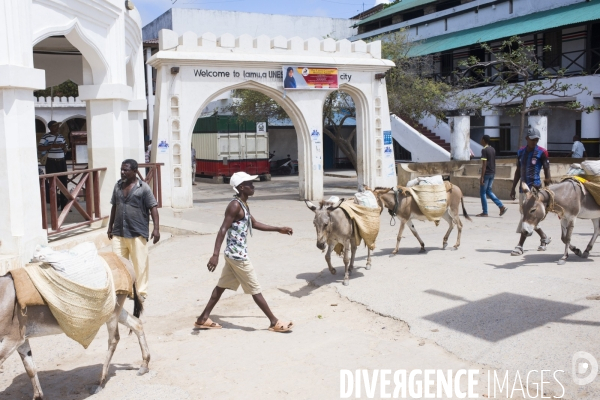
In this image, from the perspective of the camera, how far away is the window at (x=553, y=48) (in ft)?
89.8

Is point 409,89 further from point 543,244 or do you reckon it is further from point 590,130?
point 543,244

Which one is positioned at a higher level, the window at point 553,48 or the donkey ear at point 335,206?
the window at point 553,48

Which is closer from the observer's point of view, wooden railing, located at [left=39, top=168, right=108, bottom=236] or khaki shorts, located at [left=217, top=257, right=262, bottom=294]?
khaki shorts, located at [left=217, top=257, right=262, bottom=294]

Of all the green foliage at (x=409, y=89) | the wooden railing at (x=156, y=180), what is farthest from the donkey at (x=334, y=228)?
the green foliage at (x=409, y=89)

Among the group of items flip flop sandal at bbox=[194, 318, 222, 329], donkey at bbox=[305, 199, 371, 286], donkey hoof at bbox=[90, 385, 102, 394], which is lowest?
donkey hoof at bbox=[90, 385, 102, 394]

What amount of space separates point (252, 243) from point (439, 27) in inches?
999

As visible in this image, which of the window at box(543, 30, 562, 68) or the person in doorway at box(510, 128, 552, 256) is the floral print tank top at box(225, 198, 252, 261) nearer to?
the person in doorway at box(510, 128, 552, 256)

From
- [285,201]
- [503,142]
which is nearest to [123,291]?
[285,201]

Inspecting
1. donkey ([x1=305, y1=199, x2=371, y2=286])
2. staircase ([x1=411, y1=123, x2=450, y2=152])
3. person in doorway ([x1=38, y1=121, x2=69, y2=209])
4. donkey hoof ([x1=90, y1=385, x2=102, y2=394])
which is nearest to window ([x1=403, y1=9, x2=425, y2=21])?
staircase ([x1=411, y1=123, x2=450, y2=152])

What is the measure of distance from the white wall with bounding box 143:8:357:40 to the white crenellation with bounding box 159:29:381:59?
76.6 ft

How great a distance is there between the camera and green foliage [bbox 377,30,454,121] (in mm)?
21859

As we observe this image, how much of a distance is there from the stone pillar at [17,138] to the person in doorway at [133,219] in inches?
94.4

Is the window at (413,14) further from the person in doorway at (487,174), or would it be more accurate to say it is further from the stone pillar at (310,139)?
the person in doorway at (487,174)

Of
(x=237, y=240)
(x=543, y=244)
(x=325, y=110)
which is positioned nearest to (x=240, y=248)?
(x=237, y=240)
